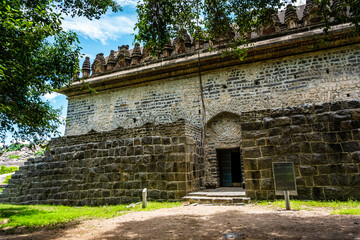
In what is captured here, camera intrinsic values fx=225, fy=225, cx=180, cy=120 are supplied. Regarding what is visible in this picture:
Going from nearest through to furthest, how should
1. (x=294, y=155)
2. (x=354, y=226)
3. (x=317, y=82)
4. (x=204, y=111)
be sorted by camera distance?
(x=354, y=226) → (x=294, y=155) → (x=317, y=82) → (x=204, y=111)

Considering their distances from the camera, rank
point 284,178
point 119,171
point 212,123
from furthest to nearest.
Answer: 1. point 212,123
2. point 119,171
3. point 284,178

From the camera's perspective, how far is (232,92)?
10.6 meters

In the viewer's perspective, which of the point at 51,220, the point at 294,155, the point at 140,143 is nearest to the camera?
the point at 51,220

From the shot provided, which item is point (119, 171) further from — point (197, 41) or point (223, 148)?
point (197, 41)

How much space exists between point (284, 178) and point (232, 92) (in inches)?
235

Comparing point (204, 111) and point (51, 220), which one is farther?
point (204, 111)

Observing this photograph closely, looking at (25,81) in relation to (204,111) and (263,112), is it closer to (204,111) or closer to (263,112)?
(263,112)

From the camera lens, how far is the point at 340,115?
5.73 meters

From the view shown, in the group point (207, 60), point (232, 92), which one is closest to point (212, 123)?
point (232, 92)

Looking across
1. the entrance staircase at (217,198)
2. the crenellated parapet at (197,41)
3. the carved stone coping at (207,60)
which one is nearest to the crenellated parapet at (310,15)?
the crenellated parapet at (197,41)

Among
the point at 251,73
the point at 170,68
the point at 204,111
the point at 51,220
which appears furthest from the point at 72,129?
the point at 251,73

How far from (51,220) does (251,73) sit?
9.34 metres

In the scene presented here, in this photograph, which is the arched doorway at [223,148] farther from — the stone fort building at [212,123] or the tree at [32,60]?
the tree at [32,60]

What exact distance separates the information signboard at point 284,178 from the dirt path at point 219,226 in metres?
0.54
